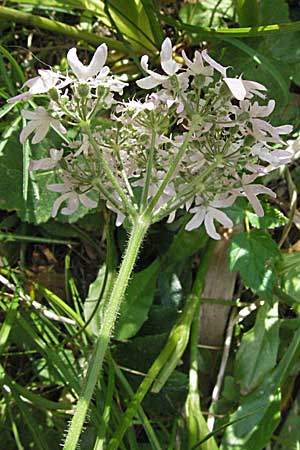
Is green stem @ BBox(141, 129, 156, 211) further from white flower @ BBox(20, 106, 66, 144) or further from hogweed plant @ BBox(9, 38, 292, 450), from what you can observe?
white flower @ BBox(20, 106, 66, 144)

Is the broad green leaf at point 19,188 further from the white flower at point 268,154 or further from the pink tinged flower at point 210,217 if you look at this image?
the white flower at point 268,154

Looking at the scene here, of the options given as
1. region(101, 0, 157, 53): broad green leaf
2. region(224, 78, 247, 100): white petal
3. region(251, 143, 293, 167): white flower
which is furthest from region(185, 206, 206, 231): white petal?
region(101, 0, 157, 53): broad green leaf

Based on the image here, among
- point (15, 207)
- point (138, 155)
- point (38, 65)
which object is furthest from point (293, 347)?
point (38, 65)

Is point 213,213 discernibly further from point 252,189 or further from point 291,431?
point 291,431

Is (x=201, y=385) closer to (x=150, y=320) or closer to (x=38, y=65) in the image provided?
(x=150, y=320)

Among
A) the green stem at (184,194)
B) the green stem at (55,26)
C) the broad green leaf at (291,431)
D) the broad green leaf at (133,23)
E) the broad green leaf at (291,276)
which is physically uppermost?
the broad green leaf at (133,23)

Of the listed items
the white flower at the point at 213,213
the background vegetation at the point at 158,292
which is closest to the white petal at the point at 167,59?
the white flower at the point at 213,213
